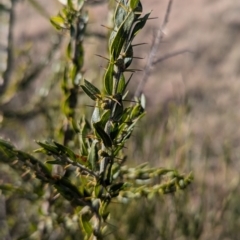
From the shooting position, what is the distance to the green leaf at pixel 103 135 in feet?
1.74

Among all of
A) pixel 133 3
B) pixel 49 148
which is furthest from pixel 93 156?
pixel 133 3

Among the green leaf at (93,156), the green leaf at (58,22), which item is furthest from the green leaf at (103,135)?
the green leaf at (58,22)

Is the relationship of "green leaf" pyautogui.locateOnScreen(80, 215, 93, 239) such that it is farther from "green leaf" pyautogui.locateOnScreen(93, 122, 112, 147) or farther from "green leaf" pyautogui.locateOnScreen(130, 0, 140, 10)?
"green leaf" pyautogui.locateOnScreen(130, 0, 140, 10)

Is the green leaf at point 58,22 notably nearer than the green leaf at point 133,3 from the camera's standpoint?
No

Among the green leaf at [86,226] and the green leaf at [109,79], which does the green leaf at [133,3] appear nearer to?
the green leaf at [109,79]

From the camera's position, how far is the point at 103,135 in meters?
0.54

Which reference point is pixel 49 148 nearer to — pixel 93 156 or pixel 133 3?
pixel 93 156

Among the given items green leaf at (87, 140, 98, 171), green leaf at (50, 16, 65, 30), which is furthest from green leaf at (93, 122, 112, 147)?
green leaf at (50, 16, 65, 30)

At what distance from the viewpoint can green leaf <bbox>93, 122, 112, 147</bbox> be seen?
0.53m

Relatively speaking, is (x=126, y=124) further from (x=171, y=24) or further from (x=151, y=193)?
(x=171, y=24)

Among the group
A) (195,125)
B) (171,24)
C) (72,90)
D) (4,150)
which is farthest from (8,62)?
(171,24)

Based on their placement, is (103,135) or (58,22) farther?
(58,22)

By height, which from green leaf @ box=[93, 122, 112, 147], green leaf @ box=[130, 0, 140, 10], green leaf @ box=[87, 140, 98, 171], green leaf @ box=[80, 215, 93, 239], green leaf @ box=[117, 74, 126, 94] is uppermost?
green leaf @ box=[130, 0, 140, 10]

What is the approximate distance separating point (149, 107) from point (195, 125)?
0.22 meters
